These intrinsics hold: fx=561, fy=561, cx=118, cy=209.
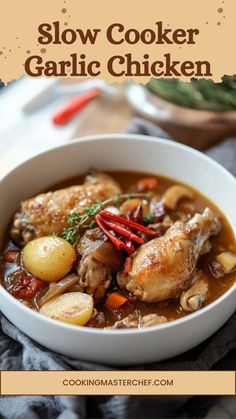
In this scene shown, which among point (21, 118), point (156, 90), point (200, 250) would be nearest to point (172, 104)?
point (156, 90)

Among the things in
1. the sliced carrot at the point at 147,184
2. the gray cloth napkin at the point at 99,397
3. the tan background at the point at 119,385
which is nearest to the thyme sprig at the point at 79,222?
the sliced carrot at the point at 147,184

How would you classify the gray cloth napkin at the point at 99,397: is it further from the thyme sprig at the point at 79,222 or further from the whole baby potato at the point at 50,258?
the thyme sprig at the point at 79,222

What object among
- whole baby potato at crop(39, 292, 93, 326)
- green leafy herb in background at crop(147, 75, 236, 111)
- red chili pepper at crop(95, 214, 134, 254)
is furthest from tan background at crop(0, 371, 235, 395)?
green leafy herb in background at crop(147, 75, 236, 111)

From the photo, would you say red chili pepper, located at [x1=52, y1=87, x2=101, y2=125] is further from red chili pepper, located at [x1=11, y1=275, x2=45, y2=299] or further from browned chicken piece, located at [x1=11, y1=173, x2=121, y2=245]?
red chili pepper, located at [x1=11, y1=275, x2=45, y2=299]

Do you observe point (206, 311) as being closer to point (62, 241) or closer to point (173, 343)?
point (173, 343)

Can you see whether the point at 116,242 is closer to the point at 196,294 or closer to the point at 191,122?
the point at 196,294
